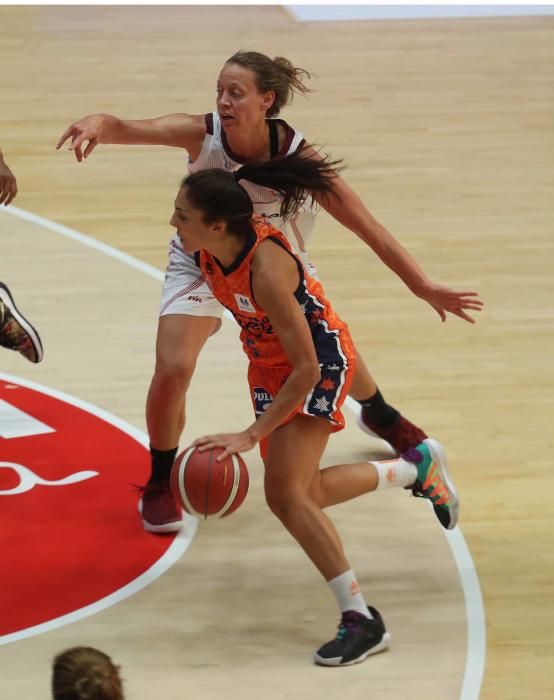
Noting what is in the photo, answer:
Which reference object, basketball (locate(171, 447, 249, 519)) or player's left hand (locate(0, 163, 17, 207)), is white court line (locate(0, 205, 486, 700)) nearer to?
basketball (locate(171, 447, 249, 519))

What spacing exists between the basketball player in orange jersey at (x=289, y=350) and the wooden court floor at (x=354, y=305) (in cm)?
39

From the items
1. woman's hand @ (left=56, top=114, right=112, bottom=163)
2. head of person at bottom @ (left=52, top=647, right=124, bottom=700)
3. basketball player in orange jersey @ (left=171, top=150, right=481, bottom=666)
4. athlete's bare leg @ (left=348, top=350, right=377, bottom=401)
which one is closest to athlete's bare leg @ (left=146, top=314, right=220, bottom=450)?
basketball player in orange jersey @ (left=171, top=150, right=481, bottom=666)

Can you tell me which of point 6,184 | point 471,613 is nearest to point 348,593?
point 471,613

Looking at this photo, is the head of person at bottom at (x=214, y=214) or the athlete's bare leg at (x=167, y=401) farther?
the athlete's bare leg at (x=167, y=401)

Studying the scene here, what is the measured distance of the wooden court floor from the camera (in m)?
4.71

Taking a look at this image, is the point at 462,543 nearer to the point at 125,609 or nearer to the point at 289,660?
the point at 289,660

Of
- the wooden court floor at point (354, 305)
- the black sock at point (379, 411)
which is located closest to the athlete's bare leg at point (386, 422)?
the black sock at point (379, 411)

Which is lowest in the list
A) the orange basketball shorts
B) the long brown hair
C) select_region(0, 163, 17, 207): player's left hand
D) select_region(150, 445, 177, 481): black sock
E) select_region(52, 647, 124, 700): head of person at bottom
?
select_region(150, 445, 177, 481): black sock

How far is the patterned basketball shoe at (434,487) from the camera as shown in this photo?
525 centimetres

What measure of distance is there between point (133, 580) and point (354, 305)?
9.16ft

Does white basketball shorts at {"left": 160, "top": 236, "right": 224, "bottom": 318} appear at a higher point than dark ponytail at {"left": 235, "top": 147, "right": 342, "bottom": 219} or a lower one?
lower

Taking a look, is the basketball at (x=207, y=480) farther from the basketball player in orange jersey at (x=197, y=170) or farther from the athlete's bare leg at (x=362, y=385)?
the athlete's bare leg at (x=362, y=385)

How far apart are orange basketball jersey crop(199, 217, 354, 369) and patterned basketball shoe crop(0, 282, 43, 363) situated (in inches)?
49.1

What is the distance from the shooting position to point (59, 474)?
5.72m
